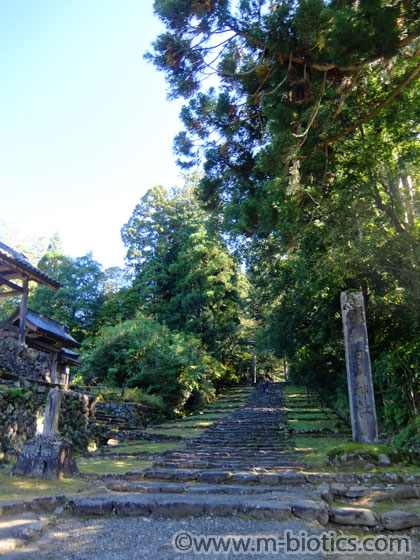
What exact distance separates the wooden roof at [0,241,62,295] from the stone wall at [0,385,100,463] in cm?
380

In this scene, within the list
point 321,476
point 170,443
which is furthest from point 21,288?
point 321,476

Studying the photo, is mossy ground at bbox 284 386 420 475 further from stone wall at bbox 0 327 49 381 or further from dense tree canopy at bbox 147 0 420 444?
stone wall at bbox 0 327 49 381

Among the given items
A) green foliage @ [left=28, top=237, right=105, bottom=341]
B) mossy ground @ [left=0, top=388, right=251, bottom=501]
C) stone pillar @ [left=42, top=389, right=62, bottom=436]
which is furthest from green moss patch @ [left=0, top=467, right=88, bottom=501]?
green foliage @ [left=28, top=237, right=105, bottom=341]

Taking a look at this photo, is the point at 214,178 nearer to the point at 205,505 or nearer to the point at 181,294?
the point at 205,505

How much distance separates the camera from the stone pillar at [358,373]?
865cm

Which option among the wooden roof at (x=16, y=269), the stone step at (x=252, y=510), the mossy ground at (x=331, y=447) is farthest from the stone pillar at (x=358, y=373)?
the wooden roof at (x=16, y=269)

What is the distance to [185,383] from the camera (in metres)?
18.1

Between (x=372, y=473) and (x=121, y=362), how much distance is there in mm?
14290

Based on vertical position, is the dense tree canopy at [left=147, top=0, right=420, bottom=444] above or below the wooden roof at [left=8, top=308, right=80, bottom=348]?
above

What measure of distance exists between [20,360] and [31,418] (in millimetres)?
3297

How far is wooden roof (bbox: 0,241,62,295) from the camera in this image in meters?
11.1

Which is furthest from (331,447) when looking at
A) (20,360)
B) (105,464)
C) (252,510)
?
(20,360)

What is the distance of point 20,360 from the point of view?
11.5 metres

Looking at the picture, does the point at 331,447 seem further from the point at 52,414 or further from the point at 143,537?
the point at 143,537
